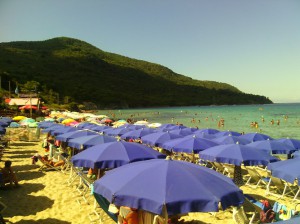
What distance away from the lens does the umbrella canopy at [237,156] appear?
7.73 m

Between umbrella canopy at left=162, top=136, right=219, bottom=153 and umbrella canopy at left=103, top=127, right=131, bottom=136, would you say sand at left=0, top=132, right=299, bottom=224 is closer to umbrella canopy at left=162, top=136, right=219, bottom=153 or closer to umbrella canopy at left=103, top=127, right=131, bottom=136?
umbrella canopy at left=162, top=136, right=219, bottom=153

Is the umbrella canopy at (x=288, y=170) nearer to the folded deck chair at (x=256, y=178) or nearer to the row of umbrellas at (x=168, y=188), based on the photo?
the folded deck chair at (x=256, y=178)

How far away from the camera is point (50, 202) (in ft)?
25.3

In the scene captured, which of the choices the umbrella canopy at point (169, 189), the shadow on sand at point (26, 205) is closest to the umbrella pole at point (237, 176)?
the umbrella canopy at point (169, 189)

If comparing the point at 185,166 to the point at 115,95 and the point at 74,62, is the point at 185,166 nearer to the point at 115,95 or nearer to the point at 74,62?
the point at 115,95

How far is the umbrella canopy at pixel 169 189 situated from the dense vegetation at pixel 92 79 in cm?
8411

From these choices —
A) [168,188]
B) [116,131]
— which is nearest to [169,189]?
[168,188]

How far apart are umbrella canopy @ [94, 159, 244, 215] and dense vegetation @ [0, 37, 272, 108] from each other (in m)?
84.1

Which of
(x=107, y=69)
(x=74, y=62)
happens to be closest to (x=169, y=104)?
(x=107, y=69)

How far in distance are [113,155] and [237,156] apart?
3687 mm

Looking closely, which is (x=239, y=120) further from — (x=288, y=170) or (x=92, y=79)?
(x=92, y=79)

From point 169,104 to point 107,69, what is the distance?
4573 centimetres

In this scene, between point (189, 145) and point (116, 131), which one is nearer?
point (189, 145)

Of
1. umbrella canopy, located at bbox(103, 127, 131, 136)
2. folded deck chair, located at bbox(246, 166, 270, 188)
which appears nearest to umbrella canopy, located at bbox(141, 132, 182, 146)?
umbrella canopy, located at bbox(103, 127, 131, 136)
